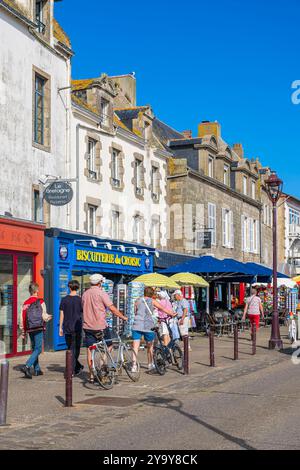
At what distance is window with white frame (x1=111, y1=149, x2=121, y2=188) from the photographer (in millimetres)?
25877

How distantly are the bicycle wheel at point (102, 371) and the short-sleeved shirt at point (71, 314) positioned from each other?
41.6 inches

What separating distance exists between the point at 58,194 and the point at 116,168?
25.2 feet

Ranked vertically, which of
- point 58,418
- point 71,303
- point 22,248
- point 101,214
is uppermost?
point 101,214

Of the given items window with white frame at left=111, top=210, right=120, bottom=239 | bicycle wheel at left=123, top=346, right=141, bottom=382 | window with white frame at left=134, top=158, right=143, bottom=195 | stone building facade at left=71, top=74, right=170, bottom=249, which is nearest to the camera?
bicycle wheel at left=123, top=346, right=141, bottom=382

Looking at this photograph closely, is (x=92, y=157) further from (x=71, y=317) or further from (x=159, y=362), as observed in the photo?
(x=71, y=317)

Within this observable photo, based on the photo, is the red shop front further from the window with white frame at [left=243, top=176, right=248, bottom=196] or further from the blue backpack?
the window with white frame at [left=243, top=176, right=248, bottom=196]

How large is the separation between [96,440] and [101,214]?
17250mm

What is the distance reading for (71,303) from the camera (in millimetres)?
12711

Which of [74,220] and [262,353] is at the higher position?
[74,220]

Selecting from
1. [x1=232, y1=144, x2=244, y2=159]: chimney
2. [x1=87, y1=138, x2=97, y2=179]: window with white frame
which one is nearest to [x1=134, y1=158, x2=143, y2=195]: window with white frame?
[x1=87, y1=138, x2=97, y2=179]: window with white frame

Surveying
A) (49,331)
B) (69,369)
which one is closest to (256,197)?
(49,331)

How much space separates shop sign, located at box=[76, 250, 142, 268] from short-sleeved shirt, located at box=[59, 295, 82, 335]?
7.77 metres

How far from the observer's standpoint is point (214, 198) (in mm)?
35781

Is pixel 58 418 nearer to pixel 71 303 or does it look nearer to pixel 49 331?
pixel 71 303
